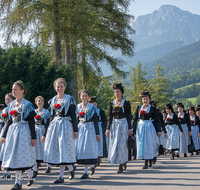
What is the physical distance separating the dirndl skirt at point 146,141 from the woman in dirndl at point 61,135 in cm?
308

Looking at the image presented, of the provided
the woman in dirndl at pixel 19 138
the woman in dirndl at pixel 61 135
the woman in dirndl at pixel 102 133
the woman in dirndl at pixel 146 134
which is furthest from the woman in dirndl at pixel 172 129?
the woman in dirndl at pixel 19 138

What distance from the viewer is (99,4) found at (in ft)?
62.8

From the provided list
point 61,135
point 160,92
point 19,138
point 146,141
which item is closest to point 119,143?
point 146,141

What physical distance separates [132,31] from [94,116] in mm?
15554

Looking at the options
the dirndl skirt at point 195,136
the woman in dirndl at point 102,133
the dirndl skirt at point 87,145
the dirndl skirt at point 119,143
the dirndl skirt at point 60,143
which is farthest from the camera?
the dirndl skirt at point 195,136

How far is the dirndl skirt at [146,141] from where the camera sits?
28.1ft

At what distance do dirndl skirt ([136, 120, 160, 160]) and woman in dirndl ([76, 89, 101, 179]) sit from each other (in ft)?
6.73

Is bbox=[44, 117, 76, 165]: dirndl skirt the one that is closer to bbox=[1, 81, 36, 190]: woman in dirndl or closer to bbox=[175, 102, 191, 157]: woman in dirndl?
bbox=[1, 81, 36, 190]: woman in dirndl

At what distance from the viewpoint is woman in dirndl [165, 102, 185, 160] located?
12127 millimetres

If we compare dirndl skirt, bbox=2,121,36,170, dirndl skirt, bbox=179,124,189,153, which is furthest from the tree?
dirndl skirt, bbox=2,121,36,170

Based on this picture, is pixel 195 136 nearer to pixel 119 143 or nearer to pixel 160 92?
pixel 119 143

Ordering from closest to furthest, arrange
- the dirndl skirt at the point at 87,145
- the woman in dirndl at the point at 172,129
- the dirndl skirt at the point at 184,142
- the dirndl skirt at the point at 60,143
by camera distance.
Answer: the dirndl skirt at the point at 60,143 → the dirndl skirt at the point at 87,145 → the woman in dirndl at the point at 172,129 → the dirndl skirt at the point at 184,142

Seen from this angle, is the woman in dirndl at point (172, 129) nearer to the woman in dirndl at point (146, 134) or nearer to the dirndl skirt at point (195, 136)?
the dirndl skirt at point (195, 136)

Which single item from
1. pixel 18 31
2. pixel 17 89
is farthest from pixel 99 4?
pixel 17 89
